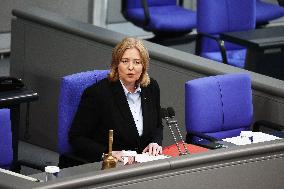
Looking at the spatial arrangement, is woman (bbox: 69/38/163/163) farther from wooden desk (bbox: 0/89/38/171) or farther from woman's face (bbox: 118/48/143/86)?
wooden desk (bbox: 0/89/38/171)

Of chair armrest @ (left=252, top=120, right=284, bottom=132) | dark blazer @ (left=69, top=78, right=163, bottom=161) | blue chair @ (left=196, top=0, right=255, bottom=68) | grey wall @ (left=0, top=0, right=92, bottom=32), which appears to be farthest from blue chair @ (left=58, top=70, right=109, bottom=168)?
grey wall @ (left=0, top=0, right=92, bottom=32)

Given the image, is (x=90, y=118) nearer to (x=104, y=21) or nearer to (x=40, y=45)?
(x=40, y=45)

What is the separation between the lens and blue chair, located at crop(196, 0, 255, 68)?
8.29 m

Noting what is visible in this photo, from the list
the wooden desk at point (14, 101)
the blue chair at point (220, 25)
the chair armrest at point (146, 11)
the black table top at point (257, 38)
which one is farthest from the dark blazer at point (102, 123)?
the chair armrest at point (146, 11)

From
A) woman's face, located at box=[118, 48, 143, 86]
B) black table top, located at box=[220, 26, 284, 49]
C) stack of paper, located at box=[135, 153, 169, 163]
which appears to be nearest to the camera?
stack of paper, located at box=[135, 153, 169, 163]

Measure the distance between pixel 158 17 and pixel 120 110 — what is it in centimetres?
376

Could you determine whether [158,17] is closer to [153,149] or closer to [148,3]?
[148,3]

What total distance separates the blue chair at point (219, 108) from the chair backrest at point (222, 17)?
7.33 feet

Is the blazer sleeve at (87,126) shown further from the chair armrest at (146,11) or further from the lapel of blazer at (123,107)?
the chair armrest at (146,11)

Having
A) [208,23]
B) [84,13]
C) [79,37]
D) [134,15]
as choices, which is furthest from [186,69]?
[84,13]

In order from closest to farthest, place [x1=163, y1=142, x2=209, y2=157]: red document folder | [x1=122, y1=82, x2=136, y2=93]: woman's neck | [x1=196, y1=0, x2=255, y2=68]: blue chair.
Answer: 1. [x1=163, y1=142, x2=209, y2=157]: red document folder
2. [x1=122, y1=82, x2=136, y2=93]: woman's neck
3. [x1=196, y1=0, x2=255, y2=68]: blue chair

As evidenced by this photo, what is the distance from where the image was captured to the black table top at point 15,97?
6227 mm

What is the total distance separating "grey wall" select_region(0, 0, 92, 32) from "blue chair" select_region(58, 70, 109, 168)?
3.64m

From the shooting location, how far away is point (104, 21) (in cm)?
1008
